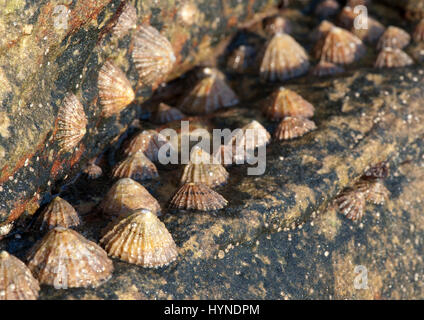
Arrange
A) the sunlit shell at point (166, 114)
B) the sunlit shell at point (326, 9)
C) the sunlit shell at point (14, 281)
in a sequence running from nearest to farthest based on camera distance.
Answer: the sunlit shell at point (14, 281), the sunlit shell at point (166, 114), the sunlit shell at point (326, 9)

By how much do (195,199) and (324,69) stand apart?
2.38 metres

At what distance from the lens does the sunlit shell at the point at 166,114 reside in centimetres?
546

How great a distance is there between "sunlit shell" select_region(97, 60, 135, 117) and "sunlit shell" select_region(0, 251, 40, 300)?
5.86ft

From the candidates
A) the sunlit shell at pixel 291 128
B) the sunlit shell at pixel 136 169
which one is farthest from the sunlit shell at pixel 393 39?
the sunlit shell at pixel 136 169

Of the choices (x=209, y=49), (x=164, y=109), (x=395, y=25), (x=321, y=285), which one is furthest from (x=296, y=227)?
(x=395, y=25)

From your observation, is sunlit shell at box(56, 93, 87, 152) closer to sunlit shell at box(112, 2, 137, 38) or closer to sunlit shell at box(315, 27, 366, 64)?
sunlit shell at box(112, 2, 137, 38)

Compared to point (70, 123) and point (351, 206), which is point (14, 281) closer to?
point (70, 123)

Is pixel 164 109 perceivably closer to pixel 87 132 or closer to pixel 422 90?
pixel 87 132

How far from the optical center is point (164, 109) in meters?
5.46

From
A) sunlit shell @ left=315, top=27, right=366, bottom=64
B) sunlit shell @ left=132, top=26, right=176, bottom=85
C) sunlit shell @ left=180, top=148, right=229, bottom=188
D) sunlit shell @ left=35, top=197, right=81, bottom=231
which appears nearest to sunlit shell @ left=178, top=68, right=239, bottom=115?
sunlit shell @ left=132, top=26, right=176, bottom=85

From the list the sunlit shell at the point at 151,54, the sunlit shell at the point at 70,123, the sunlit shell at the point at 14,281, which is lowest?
the sunlit shell at the point at 14,281

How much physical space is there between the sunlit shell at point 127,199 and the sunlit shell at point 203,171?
15.5 inches

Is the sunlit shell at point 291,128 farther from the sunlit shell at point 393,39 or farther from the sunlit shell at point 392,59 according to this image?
the sunlit shell at point 393,39

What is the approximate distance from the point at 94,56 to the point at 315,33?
284 cm
